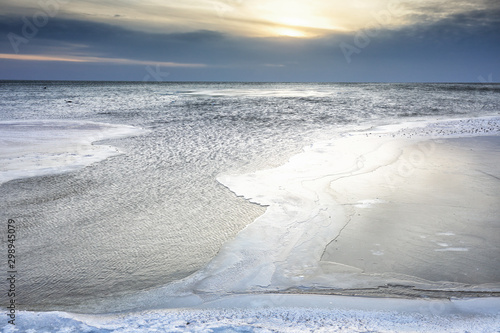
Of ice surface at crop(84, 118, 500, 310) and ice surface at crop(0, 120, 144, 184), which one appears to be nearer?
ice surface at crop(84, 118, 500, 310)

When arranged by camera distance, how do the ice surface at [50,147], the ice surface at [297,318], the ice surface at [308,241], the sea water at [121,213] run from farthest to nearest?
1. the ice surface at [50,147]
2. the sea water at [121,213]
3. the ice surface at [308,241]
4. the ice surface at [297,318]

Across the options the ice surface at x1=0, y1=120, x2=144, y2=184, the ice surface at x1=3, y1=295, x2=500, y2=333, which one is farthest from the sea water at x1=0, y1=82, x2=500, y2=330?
the ice surface at x1=3, y1=295, x2=500, y2=333

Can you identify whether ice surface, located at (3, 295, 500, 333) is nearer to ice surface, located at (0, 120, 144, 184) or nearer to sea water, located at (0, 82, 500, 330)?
sea water, located at (0, 82, 500, 330)

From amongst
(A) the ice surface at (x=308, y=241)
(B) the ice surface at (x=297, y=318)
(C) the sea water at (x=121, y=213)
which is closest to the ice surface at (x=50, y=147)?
(C) the sea water at (x=121, y=213)

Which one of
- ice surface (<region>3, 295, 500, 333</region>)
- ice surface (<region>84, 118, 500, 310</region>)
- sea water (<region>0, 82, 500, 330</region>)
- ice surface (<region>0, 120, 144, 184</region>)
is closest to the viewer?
ice surface (<region>3, 295, 500, 333</region>)

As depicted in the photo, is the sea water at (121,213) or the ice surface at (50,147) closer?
the sea water at (121,213)

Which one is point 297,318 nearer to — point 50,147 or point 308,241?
point 308,241

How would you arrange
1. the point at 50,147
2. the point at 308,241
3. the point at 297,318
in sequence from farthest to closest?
the point at 50,147
the point at 308,241
the point at 297,318

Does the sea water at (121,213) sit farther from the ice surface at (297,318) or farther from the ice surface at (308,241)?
the ice surface at (297,318)

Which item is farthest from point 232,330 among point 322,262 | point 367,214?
point 367,214

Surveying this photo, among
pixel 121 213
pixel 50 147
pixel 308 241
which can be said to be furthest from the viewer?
pixel 50 147

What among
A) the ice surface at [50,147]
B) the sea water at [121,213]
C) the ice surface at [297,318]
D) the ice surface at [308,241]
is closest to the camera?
the ice surface at [297,318]

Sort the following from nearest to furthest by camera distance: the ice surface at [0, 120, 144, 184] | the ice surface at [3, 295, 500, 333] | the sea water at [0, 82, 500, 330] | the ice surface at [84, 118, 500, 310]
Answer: the ice surface at [3, 295, 500, 333], the ice surface at [84, 118, 500, 310], the sea water at [0, 82, 500, 330], the ice surface at [0, 120, 144, 184]

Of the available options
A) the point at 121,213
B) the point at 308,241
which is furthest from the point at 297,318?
the point at 121,213
